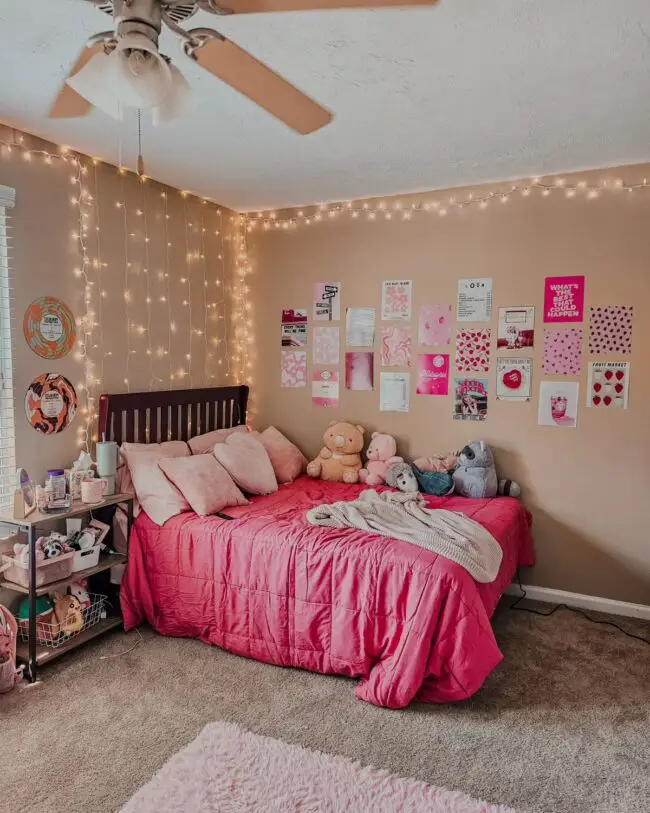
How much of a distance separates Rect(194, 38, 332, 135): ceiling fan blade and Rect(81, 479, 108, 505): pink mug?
1.86m

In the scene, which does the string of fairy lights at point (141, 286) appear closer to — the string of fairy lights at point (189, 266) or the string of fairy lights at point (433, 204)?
the string of fairy lights at point (189, 266)

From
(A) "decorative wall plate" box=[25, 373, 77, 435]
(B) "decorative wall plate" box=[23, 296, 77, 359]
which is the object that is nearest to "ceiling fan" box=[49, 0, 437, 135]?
(B) "decorative wall plate" box=[23, 296, 77, 359]

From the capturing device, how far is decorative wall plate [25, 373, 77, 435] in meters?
2.90

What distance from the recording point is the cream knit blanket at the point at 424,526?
256 centimetres

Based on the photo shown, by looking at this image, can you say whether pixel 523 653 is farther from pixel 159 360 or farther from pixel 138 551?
pixel 159 360

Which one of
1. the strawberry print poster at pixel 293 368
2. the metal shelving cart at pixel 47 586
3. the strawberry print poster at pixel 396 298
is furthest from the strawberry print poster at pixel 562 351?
the metal shelving cart at pixel 47 586

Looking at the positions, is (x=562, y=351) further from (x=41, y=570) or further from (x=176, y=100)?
(x=41, y=570)

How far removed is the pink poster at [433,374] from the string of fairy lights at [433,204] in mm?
→ 899

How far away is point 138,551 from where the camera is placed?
306 cm

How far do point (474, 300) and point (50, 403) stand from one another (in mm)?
2495

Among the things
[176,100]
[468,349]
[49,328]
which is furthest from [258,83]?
[468,349]

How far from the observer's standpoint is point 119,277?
338 centimetres

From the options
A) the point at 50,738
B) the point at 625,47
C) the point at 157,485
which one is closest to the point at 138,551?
the point at 157,485

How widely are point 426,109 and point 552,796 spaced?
2.60 m
